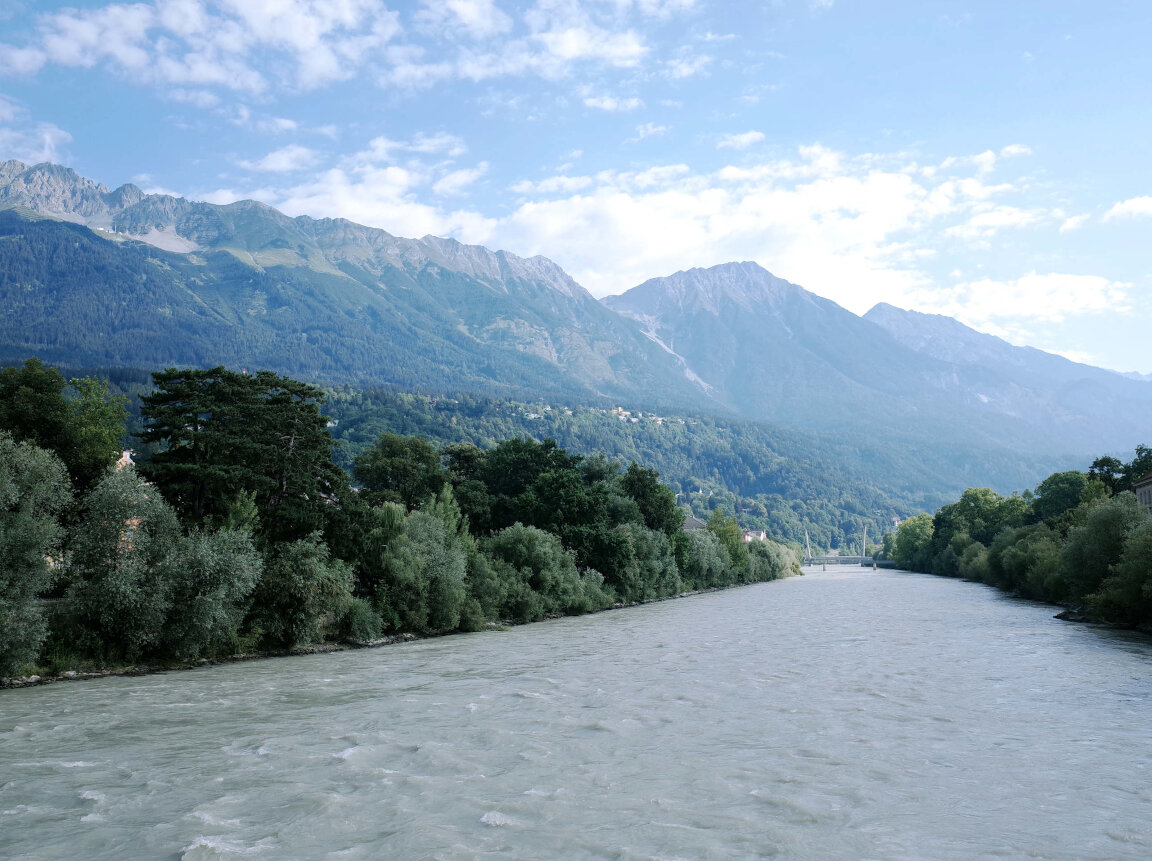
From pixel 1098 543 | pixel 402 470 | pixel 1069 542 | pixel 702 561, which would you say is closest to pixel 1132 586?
pixel 1098 543

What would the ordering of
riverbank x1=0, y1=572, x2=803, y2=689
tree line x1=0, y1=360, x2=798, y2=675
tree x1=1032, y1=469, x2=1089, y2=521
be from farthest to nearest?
tree x1=1032, y1=469, x2=1089, y2=521
tree line x1=0, y1=360, x2=798, y2=675
riverbank x1=0, y1=572, x2=803, y2=689

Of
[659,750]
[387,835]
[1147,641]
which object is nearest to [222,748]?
[387,835]

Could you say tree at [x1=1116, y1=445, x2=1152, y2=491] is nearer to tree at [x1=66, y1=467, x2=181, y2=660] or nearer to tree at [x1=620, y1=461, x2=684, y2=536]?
tree at [x1=620, y1=461, x2=684, y2=536]

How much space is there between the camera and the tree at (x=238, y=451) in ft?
159

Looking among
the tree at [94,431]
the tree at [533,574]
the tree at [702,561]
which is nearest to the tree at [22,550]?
the tree at [94,431]

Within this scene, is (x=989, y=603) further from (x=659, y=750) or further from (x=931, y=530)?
(x=931, y=530)

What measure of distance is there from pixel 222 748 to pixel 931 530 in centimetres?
18178

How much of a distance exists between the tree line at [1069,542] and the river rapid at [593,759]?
9.87 m

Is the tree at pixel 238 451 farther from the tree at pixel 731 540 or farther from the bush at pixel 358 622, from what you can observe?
the tree at pixel 731 540

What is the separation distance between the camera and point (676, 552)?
355ft

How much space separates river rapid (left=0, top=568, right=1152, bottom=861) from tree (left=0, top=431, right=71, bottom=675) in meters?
2.27

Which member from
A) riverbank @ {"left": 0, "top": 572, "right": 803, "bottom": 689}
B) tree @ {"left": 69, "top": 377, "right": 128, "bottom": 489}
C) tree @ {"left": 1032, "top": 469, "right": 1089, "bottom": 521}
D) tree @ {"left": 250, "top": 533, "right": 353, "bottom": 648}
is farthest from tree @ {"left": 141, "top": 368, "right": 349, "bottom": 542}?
tree @ {"left": 1032, "top": 469, "right": 1089, "bottom": 521}

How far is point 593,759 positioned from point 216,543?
27486 mm

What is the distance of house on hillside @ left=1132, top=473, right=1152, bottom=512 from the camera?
87.0m
